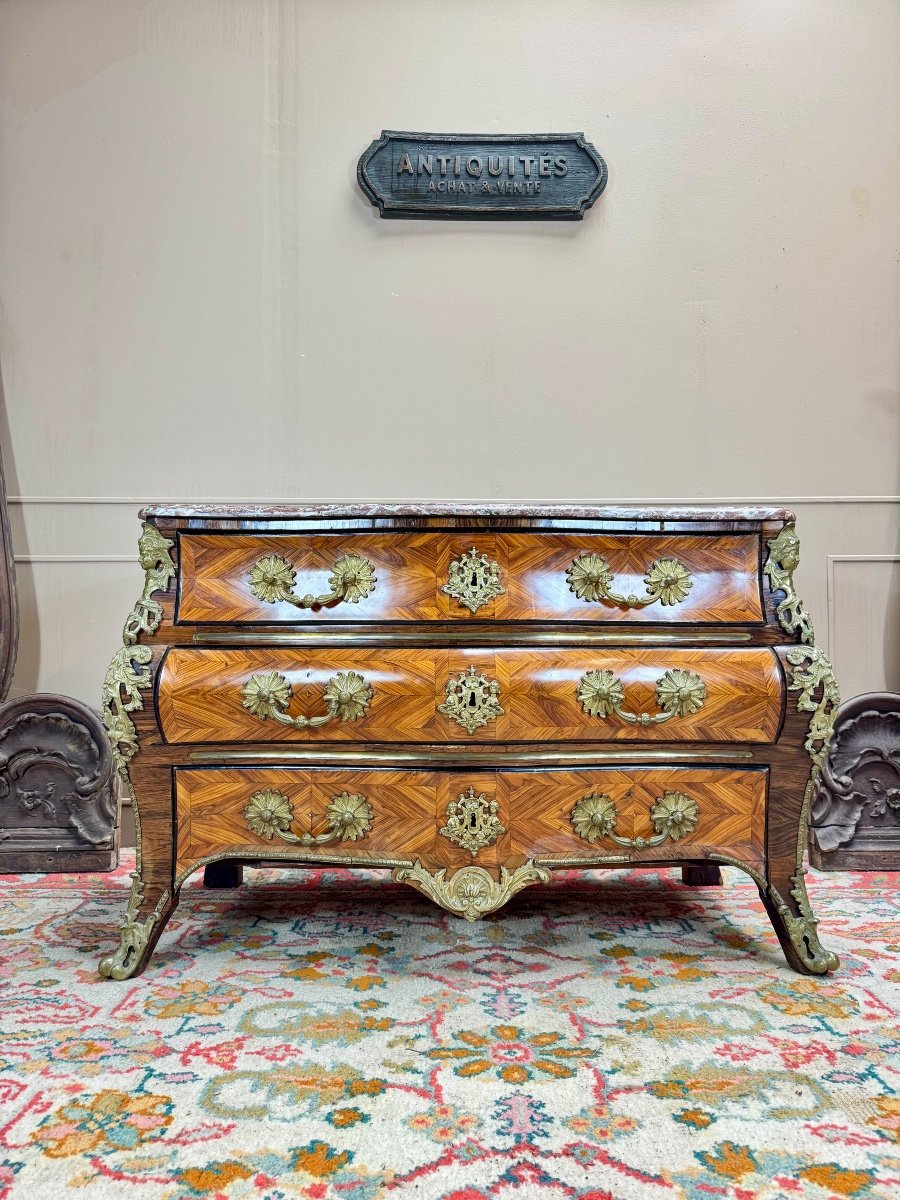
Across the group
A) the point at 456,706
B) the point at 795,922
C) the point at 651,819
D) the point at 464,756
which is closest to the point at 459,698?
the point at 456,706

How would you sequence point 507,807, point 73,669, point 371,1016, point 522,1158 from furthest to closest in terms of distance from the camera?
1. point 73,669
2. point 507,807
3. point 371,1016
4. point 522,1158

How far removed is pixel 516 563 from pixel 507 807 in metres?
0.54

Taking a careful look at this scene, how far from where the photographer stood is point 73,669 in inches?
108

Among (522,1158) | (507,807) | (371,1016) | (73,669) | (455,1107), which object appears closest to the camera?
(522,1158)

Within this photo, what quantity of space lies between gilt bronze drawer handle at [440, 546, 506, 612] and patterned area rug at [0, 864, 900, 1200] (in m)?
0.82

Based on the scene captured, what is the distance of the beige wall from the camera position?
2768mm

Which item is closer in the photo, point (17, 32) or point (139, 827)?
point (139, 827)

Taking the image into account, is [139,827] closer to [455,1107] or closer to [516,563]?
[455,1107]

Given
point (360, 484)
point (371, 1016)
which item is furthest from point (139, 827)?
A: point (360, 484)

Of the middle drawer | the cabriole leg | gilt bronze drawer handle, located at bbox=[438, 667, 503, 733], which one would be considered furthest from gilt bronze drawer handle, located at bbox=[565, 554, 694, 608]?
the cabriole leg

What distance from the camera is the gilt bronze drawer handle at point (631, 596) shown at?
1707 millimetres

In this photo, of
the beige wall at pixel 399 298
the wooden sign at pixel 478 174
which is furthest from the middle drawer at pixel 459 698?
the wooden sign at pixel 478 174

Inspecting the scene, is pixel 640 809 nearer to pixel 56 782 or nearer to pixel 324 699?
pixel 324 699

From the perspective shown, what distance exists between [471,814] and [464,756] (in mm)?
125
